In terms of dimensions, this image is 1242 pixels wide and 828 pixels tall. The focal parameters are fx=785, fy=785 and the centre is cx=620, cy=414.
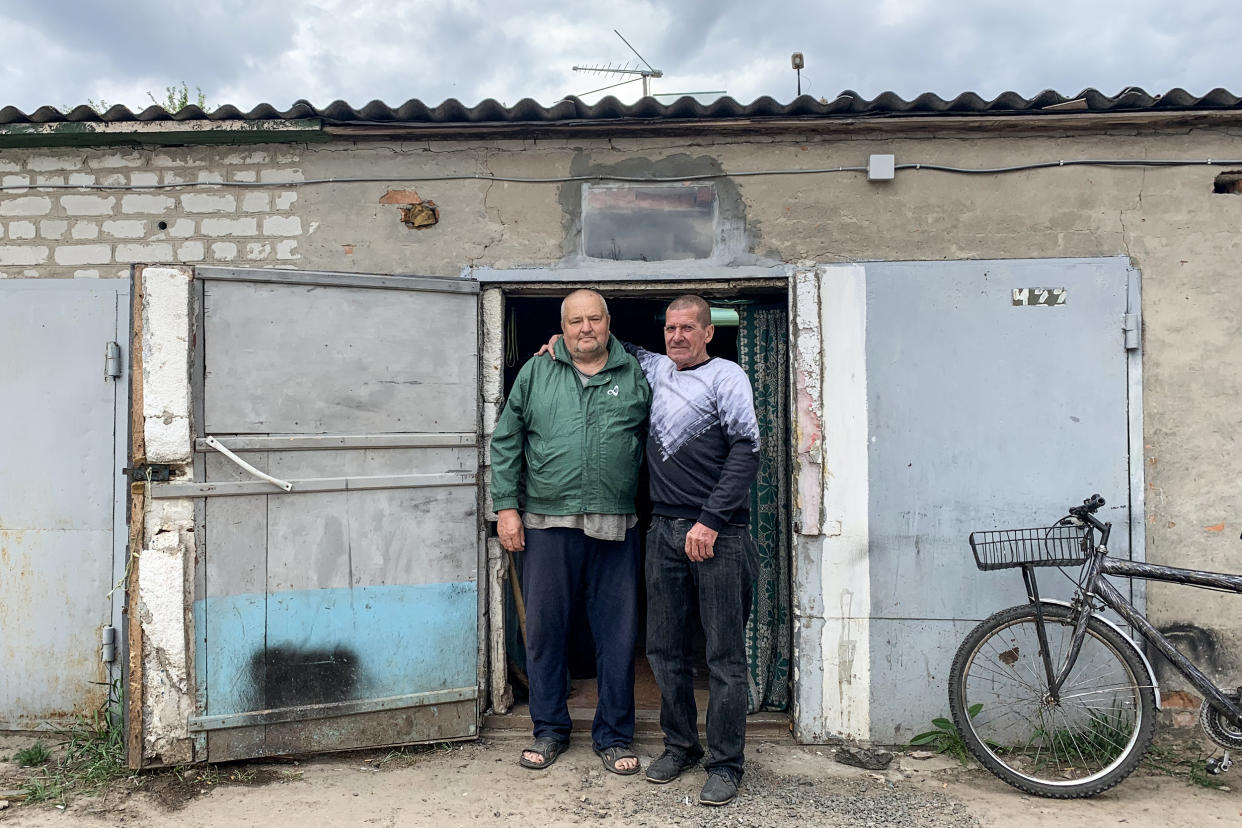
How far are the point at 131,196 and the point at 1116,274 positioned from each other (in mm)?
4881

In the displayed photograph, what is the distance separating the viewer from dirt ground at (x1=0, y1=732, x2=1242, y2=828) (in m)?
3.14

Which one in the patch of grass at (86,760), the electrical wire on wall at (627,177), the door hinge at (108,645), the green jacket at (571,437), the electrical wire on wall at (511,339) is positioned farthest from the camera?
the electrical wire on wall at (511,339)

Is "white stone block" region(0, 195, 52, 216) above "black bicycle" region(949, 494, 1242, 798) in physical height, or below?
above

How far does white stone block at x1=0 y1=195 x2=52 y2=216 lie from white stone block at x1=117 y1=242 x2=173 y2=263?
0.45m

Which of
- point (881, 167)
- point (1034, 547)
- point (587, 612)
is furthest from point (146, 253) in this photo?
point (1034, 547)

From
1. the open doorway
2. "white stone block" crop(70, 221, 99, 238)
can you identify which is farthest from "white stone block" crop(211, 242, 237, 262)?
the open doorway

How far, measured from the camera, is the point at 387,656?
369 cm

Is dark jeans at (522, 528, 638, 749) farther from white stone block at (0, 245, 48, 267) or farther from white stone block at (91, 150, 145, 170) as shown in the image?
white stone block at (0, 245, 48, 267)

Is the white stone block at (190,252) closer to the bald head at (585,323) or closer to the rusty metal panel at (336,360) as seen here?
the rusty metal panel at (336,360)

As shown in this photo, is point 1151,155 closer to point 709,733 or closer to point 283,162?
point 709,733

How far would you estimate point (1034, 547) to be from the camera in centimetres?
366

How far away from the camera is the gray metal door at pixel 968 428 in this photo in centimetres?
374

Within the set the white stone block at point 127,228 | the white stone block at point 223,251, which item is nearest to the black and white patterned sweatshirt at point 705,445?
the white stone block at point 223,251

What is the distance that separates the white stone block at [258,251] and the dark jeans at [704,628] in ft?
7.78
